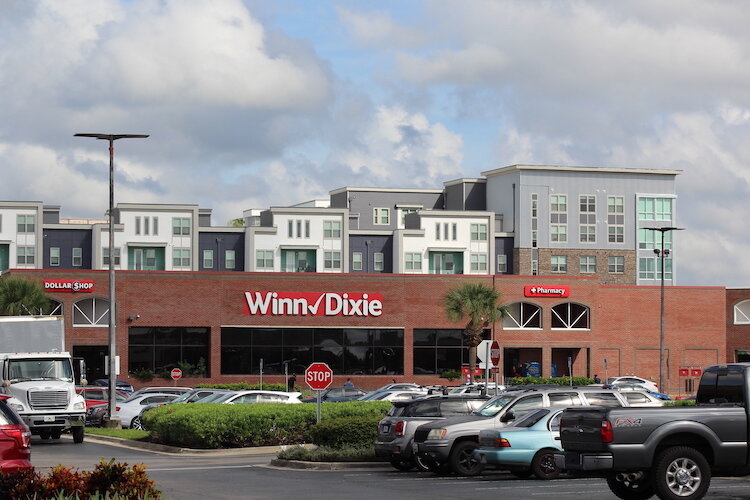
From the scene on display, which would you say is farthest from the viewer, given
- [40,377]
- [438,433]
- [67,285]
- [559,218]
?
[559,218]

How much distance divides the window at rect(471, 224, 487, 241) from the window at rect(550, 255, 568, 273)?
8539 mm

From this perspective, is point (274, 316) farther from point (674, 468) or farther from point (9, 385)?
point (674, 468)

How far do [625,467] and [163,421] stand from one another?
19853 mm

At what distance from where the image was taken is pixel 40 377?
127 feet

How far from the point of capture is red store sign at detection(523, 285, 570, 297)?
8094 centimetres

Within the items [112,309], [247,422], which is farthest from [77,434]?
[112,309]

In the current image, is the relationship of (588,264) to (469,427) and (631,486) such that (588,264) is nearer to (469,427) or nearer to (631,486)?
(469,427)

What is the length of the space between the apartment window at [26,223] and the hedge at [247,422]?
71.1 m

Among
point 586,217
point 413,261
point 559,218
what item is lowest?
point 413,261

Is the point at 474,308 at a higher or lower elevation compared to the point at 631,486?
higher

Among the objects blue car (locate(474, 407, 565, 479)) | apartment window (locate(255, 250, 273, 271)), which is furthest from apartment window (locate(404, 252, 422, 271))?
blue car (locate(474, 407, 565, 479))

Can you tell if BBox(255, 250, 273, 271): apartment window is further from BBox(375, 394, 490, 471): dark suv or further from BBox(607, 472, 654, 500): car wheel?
BBox(607, 472, 654, 500): car wheel

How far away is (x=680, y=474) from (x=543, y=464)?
598cm

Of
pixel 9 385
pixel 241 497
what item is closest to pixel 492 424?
pixel 241 497
